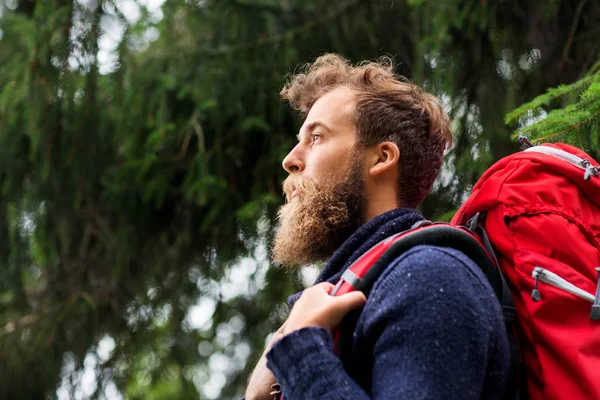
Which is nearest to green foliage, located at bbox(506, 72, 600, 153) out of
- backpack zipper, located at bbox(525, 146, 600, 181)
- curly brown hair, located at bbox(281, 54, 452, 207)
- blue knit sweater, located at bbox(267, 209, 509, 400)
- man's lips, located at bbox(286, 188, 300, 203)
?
curly brown hair, located at bbox(281, 54, 452, 207)

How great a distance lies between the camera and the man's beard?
1972 millimetres

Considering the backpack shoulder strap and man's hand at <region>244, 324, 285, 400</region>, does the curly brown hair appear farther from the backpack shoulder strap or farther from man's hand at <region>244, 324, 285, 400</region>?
man's hand at <region>244, 324, 285, 400</region>

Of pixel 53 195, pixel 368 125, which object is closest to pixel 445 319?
pixel 368 125

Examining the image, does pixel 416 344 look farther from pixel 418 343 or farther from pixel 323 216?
pixel 323 216

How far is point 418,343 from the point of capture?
4.82 feet

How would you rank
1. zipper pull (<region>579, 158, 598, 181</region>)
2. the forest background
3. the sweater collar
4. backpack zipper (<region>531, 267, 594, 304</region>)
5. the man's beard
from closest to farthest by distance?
backpack zipper (<region>531, 267, 594, 304</region>) → zipper pull (<region>579, 158, 598, 181</region>) → the sweater collar → the man's beard → the forest background

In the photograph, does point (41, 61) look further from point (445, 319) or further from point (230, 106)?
point (445, 319)

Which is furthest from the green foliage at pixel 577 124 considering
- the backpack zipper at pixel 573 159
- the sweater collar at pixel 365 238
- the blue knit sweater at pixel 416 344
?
the blue knit sweater at pixel 416 344

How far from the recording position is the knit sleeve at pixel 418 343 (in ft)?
4.77

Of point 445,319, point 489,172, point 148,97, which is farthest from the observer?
point 148,97

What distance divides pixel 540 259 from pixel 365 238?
422 millimetres

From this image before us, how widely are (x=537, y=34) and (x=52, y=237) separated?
2.85 m

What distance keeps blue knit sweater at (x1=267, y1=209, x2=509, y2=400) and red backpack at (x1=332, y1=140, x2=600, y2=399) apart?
0.18 feet

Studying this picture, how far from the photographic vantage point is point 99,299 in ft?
15.4
